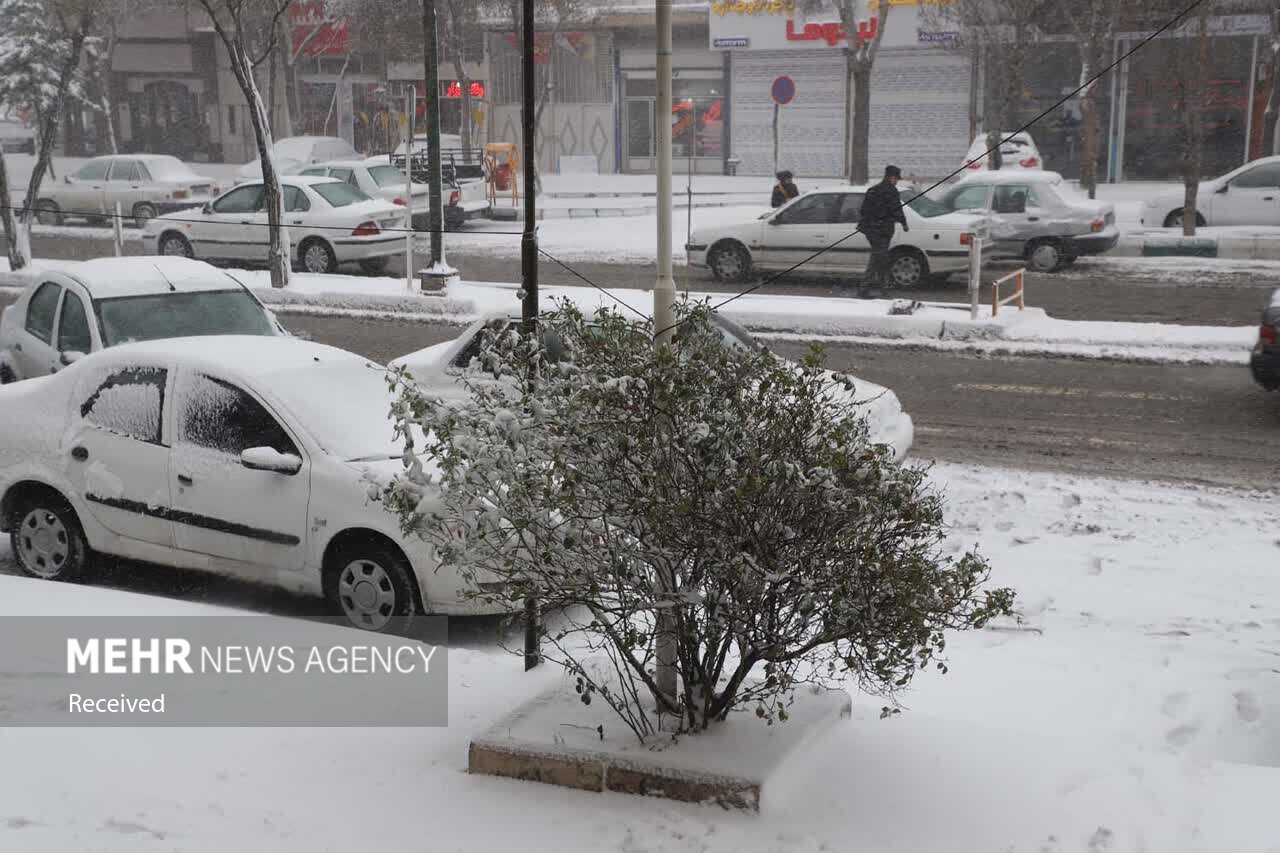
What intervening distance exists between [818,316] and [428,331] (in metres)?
4.92

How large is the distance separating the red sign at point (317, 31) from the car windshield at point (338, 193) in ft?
61.8

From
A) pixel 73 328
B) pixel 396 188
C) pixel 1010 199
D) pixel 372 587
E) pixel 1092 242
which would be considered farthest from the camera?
pixel 396 188

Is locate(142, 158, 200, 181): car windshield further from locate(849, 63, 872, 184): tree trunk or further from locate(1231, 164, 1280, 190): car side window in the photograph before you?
locate(1231, 164, 1280, 190): car side window

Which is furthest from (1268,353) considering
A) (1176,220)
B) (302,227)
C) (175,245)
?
(175,245)

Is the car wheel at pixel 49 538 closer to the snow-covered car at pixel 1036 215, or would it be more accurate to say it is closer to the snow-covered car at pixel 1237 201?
the snow-covered car at pixel 1036 215

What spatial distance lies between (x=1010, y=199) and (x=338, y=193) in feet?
34.9

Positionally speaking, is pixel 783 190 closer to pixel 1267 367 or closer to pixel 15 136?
pixel 1267 367

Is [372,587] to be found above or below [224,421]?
below

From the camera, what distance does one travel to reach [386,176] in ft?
91.0

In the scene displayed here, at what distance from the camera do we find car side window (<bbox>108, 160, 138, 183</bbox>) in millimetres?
30406

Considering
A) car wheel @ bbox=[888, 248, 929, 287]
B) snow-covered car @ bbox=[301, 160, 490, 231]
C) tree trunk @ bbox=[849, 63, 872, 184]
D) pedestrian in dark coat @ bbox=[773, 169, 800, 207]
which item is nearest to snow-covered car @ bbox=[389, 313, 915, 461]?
car wheel @ bbox=[888, 248, 929, 287]

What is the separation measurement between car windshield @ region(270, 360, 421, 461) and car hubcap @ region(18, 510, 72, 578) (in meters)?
1.62

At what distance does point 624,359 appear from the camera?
501 cm

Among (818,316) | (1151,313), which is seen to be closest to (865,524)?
(818,316)
